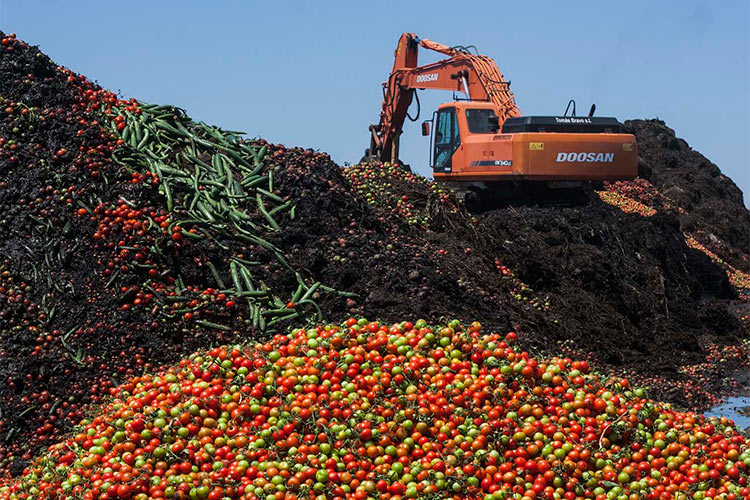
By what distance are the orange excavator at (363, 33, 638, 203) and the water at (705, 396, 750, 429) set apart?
8.16 metres

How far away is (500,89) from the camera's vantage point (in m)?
20.8

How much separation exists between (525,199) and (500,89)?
3.16m

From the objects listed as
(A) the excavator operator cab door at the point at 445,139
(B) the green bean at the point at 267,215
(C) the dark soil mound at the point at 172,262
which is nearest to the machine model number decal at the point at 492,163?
(A) the excavator operator cab door at the point at 445,139

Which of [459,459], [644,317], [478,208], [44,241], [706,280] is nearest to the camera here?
[459,459]

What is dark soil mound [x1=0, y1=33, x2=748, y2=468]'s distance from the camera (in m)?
8.11

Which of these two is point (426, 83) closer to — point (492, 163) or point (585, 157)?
point (492, 163)

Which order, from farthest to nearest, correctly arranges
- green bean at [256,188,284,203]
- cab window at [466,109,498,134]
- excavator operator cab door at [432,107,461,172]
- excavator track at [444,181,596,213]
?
excavator operator cab door at [432,107,461,172], cab window at [466,109,498,134], excavator track at [444,181,596,213], green bean at [256,188,284,203]

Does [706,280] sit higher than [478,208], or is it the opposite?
[478,208]

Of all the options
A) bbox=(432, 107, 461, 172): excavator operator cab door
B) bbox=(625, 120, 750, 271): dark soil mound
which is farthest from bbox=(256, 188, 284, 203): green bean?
bbox=(625, 120, 750, 271): dark soil mound

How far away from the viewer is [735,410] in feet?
35.2

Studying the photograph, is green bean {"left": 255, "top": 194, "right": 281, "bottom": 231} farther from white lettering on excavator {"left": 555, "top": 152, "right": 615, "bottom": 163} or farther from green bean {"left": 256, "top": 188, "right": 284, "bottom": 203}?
white lettering on excavator {"left": 555, "top": 152, "right": 615, "bottom": 163}

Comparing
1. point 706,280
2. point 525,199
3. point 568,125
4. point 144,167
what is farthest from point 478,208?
point 144,167

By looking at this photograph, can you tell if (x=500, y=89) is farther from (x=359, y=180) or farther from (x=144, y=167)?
(x=144, y=167)

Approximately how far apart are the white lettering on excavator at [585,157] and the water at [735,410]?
8092mm
